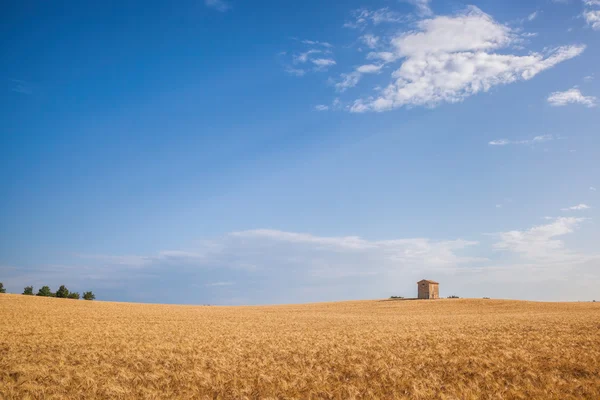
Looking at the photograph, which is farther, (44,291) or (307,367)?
(44,291)

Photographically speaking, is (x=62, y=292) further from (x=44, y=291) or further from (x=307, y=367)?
(x=307, y=367)

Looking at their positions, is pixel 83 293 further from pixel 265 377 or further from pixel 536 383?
pixel 536 383

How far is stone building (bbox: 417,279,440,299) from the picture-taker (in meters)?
82.2

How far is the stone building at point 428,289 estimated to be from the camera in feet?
270

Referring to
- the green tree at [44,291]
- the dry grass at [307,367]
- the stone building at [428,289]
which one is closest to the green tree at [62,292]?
the green tree at [44,291]

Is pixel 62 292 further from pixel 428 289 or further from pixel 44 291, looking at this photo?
pixel 428 289

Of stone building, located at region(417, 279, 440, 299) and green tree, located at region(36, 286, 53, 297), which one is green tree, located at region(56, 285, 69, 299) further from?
stone building, located at region(417, 279, 440, 299)

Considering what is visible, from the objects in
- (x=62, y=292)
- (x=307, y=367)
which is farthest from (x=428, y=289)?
(x=62, y=292)

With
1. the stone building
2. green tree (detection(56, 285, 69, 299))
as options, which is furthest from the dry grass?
green tree (detection(56, 285, 69, 299))

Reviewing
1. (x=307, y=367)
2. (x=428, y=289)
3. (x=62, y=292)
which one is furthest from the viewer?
(x=62, y=292)

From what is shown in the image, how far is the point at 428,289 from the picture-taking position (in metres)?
82.4

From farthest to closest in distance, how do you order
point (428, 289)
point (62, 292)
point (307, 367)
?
point (62, 292), point (428, 289), point (307, 367)

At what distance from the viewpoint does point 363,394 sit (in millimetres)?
11609

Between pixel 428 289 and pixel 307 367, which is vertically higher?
pixel 307 367
